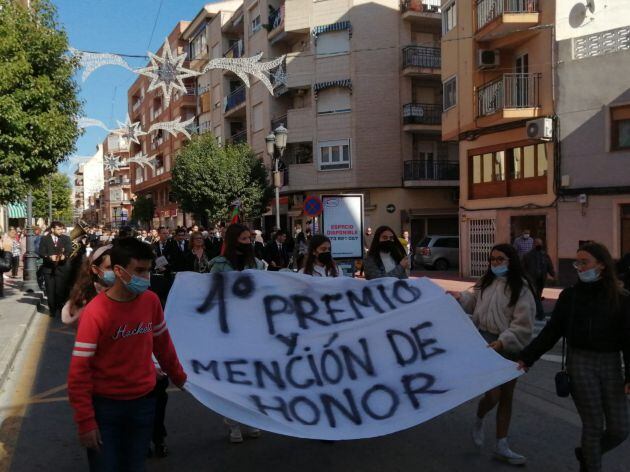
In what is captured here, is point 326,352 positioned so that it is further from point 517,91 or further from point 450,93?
→ point 450,93

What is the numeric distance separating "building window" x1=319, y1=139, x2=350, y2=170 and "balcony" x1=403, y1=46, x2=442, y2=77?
15.6ft

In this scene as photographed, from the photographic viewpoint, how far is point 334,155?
114 feet

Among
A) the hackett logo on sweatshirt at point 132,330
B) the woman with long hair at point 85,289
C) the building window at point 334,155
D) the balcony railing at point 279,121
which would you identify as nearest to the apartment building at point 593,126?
the building window at point 334,155

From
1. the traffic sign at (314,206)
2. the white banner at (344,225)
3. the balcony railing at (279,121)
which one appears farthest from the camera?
the balcony railing at (279,121)

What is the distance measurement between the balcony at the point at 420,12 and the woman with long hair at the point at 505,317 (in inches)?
1208

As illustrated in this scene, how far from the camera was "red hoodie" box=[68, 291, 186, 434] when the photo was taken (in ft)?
10.5

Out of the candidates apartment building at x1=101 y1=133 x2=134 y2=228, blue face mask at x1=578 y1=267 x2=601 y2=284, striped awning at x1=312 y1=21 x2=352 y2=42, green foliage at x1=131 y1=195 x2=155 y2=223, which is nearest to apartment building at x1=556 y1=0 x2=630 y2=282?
striped awning at x1=312 y1=21 x2=352 y2=42

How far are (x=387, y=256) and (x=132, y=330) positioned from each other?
397 centimetres

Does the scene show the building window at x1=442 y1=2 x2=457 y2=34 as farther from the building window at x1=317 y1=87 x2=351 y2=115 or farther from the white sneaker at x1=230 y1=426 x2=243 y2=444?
the white sneaker at x1=230 y1=426 x2=243 y2=444

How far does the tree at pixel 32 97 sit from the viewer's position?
10.6m

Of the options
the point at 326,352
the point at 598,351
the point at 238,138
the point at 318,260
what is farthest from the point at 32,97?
the point at 238,138

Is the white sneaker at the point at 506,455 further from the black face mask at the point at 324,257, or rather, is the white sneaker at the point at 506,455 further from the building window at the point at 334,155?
the building window at the point at 334,155

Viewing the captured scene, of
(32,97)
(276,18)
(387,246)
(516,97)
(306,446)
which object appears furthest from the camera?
(276,18)

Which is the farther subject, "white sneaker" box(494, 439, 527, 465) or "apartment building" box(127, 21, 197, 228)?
"apartment building" box(127, 21, 197, 228)
